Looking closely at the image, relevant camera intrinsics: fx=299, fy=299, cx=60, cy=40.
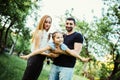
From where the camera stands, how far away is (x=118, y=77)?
24469mm

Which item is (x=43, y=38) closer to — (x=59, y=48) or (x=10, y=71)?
(x=59, y=48)

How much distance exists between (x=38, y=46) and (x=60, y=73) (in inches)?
38.2

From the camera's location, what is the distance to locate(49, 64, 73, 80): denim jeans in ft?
16.1

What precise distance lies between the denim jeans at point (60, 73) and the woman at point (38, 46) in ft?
1.91

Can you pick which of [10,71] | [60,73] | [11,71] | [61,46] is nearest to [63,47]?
[61,46]

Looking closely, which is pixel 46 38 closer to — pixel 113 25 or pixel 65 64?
pixel 65 64

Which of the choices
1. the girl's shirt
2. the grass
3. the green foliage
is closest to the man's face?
the girl's shirt

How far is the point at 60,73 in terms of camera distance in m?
4.95

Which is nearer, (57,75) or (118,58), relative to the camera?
(57,75)

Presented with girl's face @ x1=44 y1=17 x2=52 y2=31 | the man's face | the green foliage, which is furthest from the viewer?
the green foliage

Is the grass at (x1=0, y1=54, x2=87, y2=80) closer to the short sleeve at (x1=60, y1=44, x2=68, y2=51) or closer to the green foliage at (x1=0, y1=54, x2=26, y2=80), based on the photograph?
the green foliage at (x1=0, y1=54, x2=26, y2=80)

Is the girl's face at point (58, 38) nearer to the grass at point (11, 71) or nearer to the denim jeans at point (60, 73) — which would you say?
the denim jeans at point (60, 73)

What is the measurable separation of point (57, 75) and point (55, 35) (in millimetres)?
682

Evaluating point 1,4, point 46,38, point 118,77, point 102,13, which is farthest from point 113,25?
point 46,38
